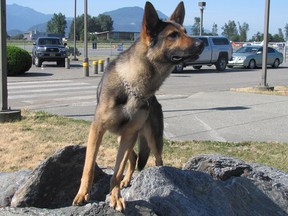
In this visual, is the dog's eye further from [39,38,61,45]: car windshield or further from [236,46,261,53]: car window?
[236,46,261,53]: car window

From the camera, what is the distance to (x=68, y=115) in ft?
34.4

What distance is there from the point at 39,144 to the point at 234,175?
382cm

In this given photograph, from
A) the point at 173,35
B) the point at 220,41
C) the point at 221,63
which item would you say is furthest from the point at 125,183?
the point at 220,41

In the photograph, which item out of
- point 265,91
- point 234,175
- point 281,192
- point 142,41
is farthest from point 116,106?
point 265,91

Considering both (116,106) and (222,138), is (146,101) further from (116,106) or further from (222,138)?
(222,138)

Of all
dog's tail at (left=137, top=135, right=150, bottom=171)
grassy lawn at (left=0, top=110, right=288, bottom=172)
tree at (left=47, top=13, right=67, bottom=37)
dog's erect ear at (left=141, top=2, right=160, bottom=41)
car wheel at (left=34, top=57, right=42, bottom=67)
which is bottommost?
grassy lawn at (left=0, top=110, right=288, bottom=172)

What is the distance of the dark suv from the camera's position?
2856 cm

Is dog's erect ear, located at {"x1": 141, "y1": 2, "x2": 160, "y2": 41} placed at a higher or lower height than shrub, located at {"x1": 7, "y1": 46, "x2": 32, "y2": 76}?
higher

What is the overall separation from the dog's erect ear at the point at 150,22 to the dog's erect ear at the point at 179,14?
14.2 inches

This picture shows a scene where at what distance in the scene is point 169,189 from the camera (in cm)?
359

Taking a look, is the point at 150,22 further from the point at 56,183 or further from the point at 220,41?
the point at 220,41

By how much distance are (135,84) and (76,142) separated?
404 centimetres

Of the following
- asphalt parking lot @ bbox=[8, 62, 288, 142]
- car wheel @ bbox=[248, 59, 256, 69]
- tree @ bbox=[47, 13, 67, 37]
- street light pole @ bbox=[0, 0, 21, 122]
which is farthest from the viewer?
tree @ bbox=[47, 13, 67, 37]

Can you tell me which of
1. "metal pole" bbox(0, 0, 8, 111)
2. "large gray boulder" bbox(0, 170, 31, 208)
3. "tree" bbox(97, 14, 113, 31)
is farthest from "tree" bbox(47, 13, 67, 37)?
"large gray boulder" bbox(0, 170, 31, 208)
